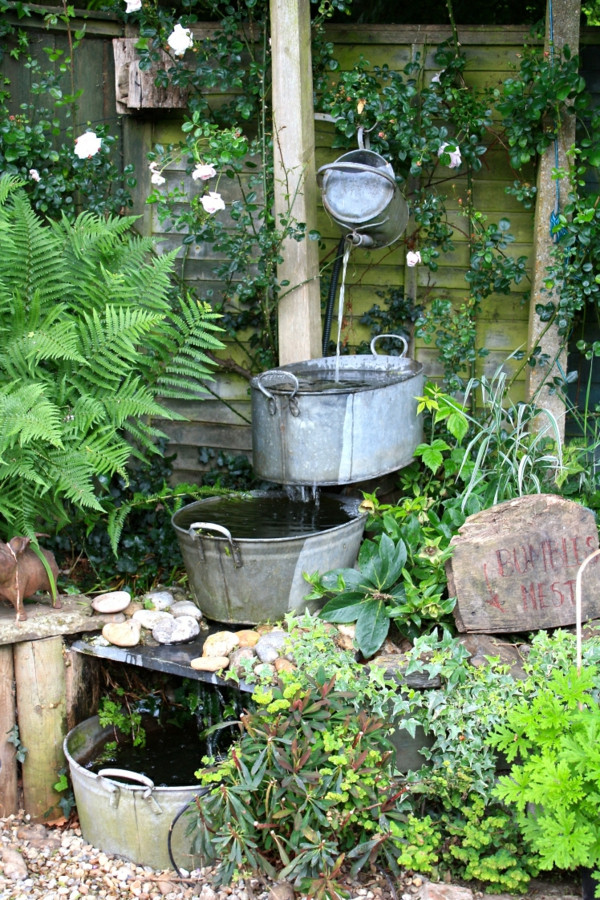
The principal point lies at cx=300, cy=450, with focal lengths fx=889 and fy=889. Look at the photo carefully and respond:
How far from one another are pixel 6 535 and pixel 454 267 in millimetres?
2368

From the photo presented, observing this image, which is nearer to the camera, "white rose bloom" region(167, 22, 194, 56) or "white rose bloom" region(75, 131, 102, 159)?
"white rose bloom" region(167, 22, 194, 56)

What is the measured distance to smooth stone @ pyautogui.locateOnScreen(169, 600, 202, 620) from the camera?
3.39 m

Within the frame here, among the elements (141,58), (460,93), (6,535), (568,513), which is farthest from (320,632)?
(141,58)

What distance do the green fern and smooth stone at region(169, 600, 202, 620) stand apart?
434 mm

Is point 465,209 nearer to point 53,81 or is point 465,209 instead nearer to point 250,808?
point 53,81

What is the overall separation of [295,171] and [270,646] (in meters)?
2.06

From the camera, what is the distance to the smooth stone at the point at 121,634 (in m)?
3.22

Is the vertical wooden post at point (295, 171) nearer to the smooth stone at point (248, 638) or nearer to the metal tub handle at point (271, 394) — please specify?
the metal tub handle at point (271, 394)

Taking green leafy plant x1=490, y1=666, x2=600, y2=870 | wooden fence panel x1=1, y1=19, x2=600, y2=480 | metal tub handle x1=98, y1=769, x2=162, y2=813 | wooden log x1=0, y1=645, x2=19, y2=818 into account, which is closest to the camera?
green leafy plant x1=490, y1=666, x2=600, y2=870

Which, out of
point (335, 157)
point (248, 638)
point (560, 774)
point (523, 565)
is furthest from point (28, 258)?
point (560, 774)

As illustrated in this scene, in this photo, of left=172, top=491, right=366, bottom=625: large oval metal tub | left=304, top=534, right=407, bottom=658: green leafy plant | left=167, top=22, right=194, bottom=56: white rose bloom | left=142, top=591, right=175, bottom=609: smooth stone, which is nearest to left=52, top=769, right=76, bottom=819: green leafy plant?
left=142, top=591, right=175, bottom=609: smooth stone

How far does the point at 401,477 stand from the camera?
12.8 ft

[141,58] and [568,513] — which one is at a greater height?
[141,58]

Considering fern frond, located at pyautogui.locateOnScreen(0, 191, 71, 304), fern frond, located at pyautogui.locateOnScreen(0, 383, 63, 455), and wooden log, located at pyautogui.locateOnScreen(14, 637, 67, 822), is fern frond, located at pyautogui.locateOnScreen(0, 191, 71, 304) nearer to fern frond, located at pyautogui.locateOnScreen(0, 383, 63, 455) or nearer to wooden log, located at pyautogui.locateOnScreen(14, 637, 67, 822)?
fern frond, located at pyautogui.locateOnScreen(0, 383, 63, 455)
